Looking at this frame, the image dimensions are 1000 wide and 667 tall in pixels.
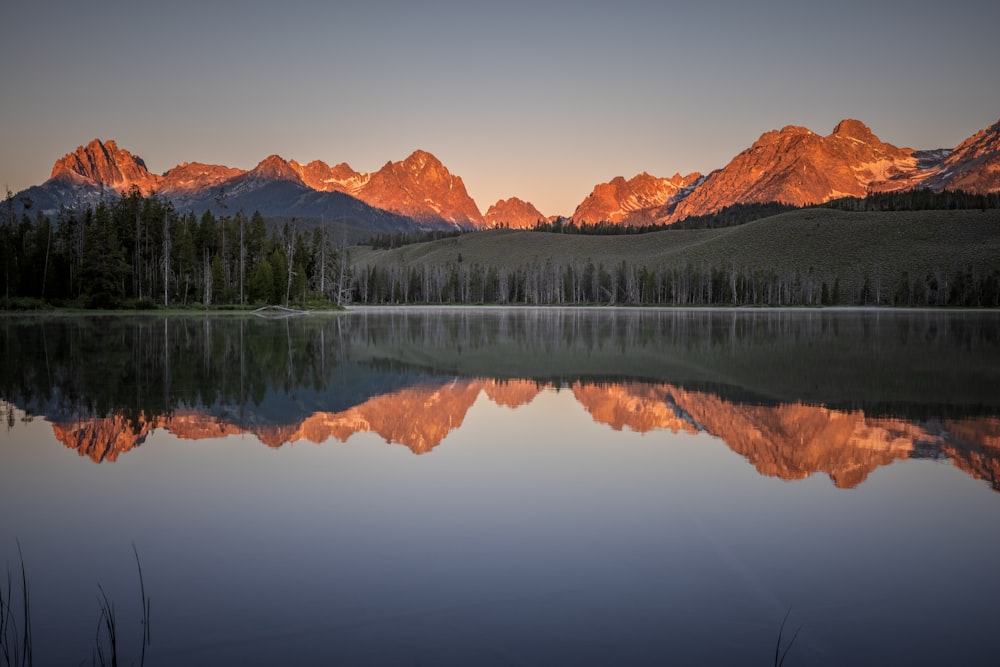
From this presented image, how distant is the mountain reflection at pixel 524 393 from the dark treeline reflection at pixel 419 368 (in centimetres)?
9

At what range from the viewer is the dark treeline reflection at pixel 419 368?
20000 millimetres

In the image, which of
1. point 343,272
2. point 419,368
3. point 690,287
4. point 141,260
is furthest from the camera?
point 690,287


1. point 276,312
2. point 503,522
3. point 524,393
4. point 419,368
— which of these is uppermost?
point 276,312

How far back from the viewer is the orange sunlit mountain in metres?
13.7

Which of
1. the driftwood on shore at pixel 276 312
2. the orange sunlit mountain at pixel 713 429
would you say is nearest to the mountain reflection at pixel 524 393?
the orange sunlit mountain at pixel 713 429

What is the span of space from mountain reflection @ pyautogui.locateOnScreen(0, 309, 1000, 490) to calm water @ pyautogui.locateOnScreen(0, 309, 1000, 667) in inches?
5.9

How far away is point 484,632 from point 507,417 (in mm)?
11559

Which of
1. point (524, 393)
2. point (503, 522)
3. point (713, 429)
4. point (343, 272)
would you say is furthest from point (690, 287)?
point (503, 522)

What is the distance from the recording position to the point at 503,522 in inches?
381

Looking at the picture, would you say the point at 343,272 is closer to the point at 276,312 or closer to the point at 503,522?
the point at 276,312

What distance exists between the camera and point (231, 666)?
6.05 m

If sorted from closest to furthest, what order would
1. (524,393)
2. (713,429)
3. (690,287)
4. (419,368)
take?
(713,429) → (524,393) → (419,368) → (690,287)

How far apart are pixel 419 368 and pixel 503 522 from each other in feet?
61.8

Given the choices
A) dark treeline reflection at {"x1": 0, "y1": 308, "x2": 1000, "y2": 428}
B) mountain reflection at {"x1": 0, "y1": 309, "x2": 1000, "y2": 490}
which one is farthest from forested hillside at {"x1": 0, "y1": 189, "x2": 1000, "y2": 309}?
mountain reflection at {"x1": 0, "y1": 309, "x2": 1000, "y2": 490}
